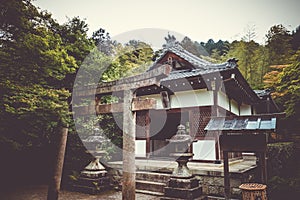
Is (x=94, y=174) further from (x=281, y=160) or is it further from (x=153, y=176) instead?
(x=281, y=160)

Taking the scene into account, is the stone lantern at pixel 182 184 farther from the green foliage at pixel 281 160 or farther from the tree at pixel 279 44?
the tree at pixel 279 44

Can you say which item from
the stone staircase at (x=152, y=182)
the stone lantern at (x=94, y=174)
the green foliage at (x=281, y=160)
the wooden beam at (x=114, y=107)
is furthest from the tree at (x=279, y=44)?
the wooden beam at (x=114, y=107)

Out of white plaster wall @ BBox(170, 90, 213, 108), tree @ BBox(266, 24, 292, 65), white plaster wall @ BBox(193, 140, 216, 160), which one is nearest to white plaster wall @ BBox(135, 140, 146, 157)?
white plaster wall @ BBox(170, 90, 213, 108)

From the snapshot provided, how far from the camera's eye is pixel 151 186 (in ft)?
25.6

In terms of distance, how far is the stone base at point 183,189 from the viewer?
20.8 ft

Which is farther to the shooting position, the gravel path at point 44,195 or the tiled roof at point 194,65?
the tiled roof at point 194,65

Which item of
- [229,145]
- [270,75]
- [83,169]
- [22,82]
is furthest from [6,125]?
[270,75]

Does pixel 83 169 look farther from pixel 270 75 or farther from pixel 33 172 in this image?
pixel 270 75

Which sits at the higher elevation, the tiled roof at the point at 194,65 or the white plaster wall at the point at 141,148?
the tiled roof at the point at 194,65

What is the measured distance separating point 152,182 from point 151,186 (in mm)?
152

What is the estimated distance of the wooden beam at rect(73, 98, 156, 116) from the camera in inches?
186

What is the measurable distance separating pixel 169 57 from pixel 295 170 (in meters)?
7.69

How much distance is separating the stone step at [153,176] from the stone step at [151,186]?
6.1 inches

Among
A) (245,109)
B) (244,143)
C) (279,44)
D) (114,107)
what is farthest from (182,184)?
(279,44)
